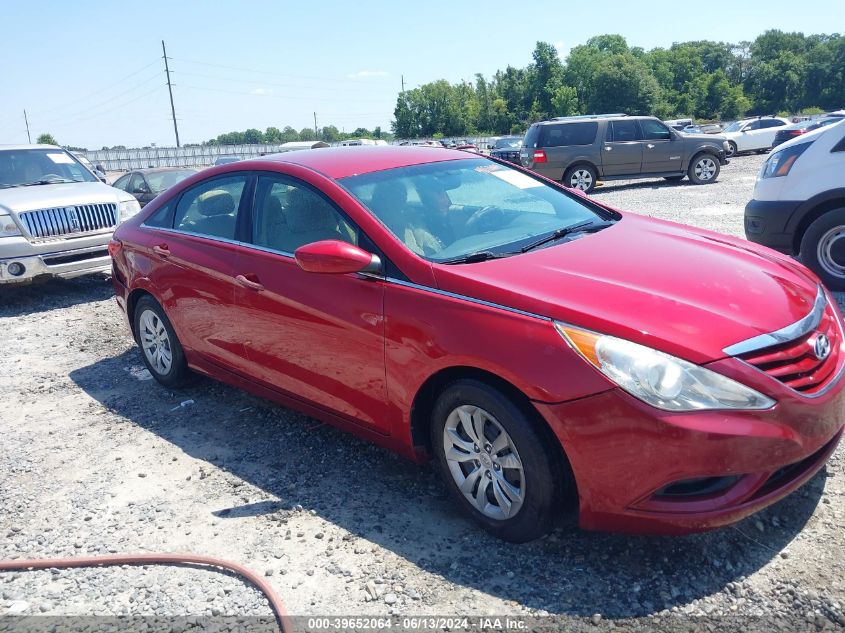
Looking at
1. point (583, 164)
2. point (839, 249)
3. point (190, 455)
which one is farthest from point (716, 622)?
point (583, 164)

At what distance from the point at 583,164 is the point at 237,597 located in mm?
15537

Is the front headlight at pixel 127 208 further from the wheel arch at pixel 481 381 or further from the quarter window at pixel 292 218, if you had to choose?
the wheel arch at pixel 481 381

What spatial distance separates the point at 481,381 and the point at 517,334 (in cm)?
28

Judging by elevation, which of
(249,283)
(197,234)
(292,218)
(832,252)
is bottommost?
(832,252)

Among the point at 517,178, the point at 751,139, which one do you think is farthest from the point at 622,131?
the point at 751,139

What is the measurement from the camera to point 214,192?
448cm

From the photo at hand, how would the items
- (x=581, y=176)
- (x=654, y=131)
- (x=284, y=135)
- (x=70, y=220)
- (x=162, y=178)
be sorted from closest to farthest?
(x=70, y=220) < (x=162, y=178) < (x=581, y=176) < (x=654, y=131) < (x=284, y=135)

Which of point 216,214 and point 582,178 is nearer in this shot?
point 216,214

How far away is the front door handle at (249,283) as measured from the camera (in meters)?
3.83

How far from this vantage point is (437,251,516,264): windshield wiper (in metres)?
3.18

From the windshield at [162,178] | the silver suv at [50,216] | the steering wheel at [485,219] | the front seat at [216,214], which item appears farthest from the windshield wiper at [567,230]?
the windshield at [162,178]

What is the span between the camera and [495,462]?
9.44 ft

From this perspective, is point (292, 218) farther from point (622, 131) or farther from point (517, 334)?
point (622, 131)

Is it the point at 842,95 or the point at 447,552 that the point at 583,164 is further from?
the point at 842,95
